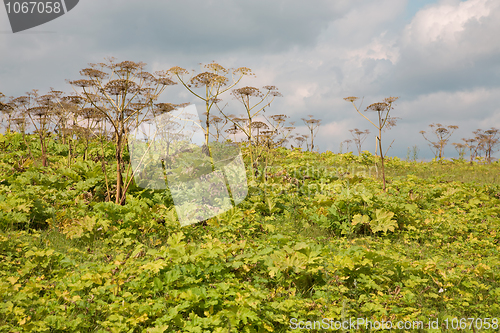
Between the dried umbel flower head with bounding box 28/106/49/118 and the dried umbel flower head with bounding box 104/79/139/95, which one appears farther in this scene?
the dried umbel flower head with bounding box 28/106/49/118

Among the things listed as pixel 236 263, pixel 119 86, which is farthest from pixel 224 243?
pixel 119 86

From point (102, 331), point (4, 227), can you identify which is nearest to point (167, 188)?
point (4, 227)

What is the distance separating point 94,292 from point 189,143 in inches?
259

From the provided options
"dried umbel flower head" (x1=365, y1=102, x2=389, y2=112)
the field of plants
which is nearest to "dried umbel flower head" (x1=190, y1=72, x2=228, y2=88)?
the field of plants

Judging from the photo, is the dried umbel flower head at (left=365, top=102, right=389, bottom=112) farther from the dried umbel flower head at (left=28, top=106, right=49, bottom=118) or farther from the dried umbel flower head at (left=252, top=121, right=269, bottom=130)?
the dried umbel flower head at (left=28, top=106, right=49, bottom=118)

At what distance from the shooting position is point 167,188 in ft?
22.3

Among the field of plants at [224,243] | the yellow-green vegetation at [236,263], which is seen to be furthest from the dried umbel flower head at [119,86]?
the yellow-green vegetation at [236,263]

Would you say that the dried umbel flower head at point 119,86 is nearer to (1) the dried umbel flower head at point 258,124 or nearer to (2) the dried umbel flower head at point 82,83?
(2) the dried umbel flower head at point 82,83

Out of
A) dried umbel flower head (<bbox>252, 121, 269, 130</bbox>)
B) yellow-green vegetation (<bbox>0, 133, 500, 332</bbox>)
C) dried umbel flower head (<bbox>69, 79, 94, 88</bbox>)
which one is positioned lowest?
yellow-green vegetation (<bbox>0, 133, 500, 332</bbox>)

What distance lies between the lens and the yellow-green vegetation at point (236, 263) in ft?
10.4

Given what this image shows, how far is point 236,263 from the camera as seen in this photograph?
12.3 feet

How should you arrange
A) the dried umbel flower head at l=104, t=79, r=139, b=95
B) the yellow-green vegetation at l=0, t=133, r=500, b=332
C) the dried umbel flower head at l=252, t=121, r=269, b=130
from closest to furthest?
the yellow-green vegetation at l=0, t=133, r=500, b=332
the dried umbel flower head at l=104, t=79, r=139, b=95
the dried umbel flower head at l=252, t=121, r=269, b=130

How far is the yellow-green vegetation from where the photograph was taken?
125 inches

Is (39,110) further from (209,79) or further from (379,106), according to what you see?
(379,106)
